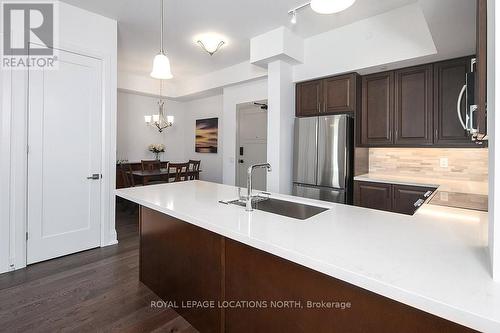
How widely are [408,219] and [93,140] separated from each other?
3.23 meters

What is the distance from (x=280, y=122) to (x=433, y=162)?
200 centimetres

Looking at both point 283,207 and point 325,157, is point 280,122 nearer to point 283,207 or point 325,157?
point 325,157

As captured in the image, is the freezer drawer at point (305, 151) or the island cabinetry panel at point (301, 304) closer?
the island cabinetry panel at point (301, 304)

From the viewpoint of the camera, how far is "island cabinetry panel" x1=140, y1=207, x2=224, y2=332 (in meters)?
1.60

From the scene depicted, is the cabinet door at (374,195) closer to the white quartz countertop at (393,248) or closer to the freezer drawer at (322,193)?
the freezer drawer at (322,193)

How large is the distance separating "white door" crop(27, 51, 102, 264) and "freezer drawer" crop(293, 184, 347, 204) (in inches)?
102

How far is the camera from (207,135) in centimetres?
641

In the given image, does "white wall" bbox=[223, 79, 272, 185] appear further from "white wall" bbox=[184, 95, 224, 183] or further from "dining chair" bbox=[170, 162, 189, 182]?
"dining chair" bbox=[170, 162, 189, 182]

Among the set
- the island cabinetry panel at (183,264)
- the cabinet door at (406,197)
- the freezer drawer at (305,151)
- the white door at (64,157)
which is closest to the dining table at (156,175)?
the white door at (64,157)

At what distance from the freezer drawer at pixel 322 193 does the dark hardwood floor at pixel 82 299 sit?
2.24 meters

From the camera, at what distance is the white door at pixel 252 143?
15.8 ft

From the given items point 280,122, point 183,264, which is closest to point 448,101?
point 280,122

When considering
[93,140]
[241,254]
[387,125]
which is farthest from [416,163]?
[93,140]

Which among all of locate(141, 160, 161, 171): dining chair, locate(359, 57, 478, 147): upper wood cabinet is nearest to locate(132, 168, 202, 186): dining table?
locate(141, 160, 161, 171): dining chair
